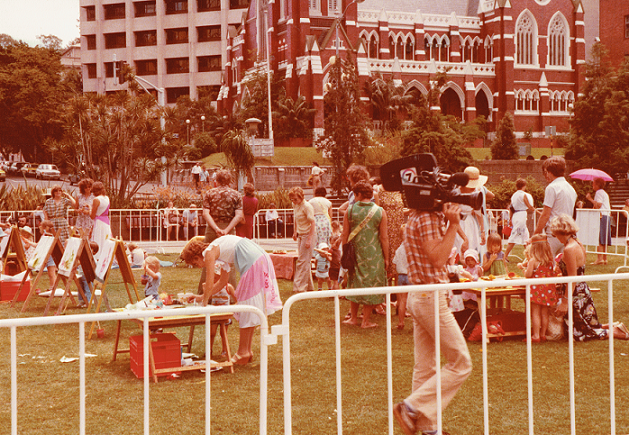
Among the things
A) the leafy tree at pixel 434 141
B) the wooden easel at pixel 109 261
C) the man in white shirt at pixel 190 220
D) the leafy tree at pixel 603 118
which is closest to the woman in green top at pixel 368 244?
the wooden easel at pixel 109 261

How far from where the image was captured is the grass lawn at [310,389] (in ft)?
17.7

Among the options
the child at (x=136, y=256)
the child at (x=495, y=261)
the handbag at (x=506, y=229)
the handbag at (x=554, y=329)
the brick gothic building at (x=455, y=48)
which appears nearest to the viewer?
the handbag at (x=554, y=329)

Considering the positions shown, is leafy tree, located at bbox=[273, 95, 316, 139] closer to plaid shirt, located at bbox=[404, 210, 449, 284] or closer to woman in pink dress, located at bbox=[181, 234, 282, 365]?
woman in pink dress, located at bbox=[181, 234, 282, 365]

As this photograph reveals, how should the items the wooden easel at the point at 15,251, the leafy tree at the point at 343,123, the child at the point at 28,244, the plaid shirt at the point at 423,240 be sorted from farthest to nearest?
the leafy tree at the point at 343,123
the child at the point at 28,244
the wooden easel at the point at 15,251
the plaid shirt at the point at 423,240

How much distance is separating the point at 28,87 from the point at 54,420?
188 feet

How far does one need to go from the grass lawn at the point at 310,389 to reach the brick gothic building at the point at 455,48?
165ft

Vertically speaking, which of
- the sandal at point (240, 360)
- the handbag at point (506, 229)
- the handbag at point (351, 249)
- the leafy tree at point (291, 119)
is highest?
the leafy tree at point (291, 119)

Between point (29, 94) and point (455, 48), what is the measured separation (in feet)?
111

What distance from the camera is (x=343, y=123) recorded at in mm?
28484

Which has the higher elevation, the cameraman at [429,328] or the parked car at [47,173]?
the parked car at [47,173]

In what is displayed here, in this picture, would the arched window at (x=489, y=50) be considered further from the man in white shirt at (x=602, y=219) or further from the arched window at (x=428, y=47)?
the man in white shirt at (x=602, y=219)

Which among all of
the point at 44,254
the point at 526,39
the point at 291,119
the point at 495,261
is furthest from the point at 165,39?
the point at 495,261

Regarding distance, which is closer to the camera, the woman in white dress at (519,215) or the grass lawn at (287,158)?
the woman in white dress at (519,215)

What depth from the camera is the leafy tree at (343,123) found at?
28.0 metres
